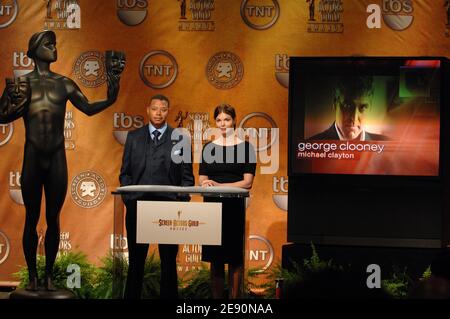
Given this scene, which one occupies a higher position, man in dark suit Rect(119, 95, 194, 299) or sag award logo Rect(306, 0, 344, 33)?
sag award logo Rect(306, 0, 344, 33)

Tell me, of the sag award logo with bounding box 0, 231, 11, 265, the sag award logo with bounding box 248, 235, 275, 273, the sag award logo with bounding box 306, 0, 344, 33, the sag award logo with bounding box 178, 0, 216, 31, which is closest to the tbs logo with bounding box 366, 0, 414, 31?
the sag award logo with bounding box 306, 0, 344, 33

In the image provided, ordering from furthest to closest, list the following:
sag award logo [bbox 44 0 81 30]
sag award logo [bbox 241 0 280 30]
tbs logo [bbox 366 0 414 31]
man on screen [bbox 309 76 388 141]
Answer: sag award logo [bbox 44 0 81 30]
sag award logo [bbox 241 0 280 30]
tbs logo [bbox 366 0 414 31]
man on screen [bbox 309 76 388 141]

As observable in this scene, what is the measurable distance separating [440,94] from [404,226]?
3.36 feet

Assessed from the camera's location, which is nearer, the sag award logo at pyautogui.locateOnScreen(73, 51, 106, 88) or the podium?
the podium

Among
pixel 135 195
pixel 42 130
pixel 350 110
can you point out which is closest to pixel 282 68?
pixel 350 110

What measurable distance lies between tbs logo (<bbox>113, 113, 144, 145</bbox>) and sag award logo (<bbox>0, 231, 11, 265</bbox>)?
51.9 inches

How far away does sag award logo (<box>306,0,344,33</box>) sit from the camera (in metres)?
6.88

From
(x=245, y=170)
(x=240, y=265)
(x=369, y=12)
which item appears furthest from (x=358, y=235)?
(x=369, y=12)

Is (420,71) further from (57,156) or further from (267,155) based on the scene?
(57,156)

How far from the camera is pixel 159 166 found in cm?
580

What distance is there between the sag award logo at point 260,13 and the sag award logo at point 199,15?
11.3 inches

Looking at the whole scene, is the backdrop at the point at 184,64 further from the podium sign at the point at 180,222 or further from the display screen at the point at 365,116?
the podium sign at the point at 180,222

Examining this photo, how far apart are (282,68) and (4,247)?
2896 mm

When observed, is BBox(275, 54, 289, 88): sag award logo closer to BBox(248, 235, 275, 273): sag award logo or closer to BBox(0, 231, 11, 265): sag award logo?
BBox(248, 235, 275, 273): sag award logo
